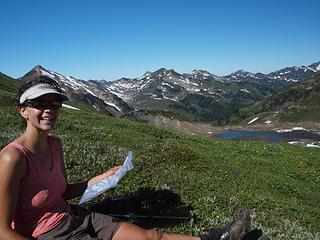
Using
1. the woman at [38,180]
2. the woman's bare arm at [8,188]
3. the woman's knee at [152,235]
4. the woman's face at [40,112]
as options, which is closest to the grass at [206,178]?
the woman's knee at [152,235]

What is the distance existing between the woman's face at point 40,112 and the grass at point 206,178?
16.1ft

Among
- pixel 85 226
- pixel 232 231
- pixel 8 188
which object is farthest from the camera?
pixel 232 231

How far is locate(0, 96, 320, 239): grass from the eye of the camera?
11.6 metres

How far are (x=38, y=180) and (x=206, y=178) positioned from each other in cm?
968

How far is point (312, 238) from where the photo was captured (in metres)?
10.9

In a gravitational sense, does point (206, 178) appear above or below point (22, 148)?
below

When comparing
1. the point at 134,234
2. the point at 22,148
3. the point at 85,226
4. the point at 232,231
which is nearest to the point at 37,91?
Answer: the point at 22,148

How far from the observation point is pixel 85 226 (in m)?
6.84

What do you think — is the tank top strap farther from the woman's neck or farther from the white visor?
the white visor

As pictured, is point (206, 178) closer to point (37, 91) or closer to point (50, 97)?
point (50, 97)

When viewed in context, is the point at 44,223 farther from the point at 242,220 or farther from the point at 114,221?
the point at 242,220

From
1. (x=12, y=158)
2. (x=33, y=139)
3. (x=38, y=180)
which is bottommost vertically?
(x=38, y=180)

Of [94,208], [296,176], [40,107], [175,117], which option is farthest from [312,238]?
[175,117]

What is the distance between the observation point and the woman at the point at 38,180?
17.5 ft
